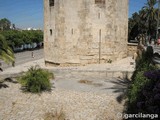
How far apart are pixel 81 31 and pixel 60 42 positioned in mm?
2097

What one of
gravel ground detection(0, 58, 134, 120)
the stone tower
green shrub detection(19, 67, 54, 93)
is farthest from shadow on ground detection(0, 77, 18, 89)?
the stone tower

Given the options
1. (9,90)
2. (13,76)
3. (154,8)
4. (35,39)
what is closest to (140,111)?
(9,90)

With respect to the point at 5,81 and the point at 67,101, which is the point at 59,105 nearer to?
the point at 67,101

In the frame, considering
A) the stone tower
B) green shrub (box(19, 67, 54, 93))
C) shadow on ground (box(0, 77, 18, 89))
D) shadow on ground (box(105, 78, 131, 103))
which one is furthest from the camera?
the stone tower

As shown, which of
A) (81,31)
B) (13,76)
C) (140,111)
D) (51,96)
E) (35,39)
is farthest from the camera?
(35,39)

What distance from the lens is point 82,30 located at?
18.5m

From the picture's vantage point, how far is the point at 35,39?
57.4 meters

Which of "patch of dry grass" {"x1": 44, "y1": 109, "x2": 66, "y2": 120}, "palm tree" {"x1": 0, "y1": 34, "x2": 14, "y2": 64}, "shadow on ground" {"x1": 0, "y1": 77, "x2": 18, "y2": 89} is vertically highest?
"palm tree" {"x1": 0, "y1": 34, "x2": 14, "y2": 64}

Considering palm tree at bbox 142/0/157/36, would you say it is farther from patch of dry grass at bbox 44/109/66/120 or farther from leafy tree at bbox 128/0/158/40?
patch of dry grass at bbox 44/109/66/120

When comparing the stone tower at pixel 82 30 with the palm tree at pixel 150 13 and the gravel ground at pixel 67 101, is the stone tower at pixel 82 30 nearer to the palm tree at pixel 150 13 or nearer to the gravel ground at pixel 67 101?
the gravel ground at pixel 67 101

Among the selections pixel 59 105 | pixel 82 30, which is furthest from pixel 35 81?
pixel 82 30

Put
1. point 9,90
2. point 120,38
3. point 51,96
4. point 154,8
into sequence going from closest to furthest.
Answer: point 51,96
point 9,90
point 120,38
point 154,8

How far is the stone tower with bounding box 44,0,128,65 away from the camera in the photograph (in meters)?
18.3

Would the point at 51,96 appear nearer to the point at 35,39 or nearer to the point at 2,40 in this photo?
the point at 2,40
